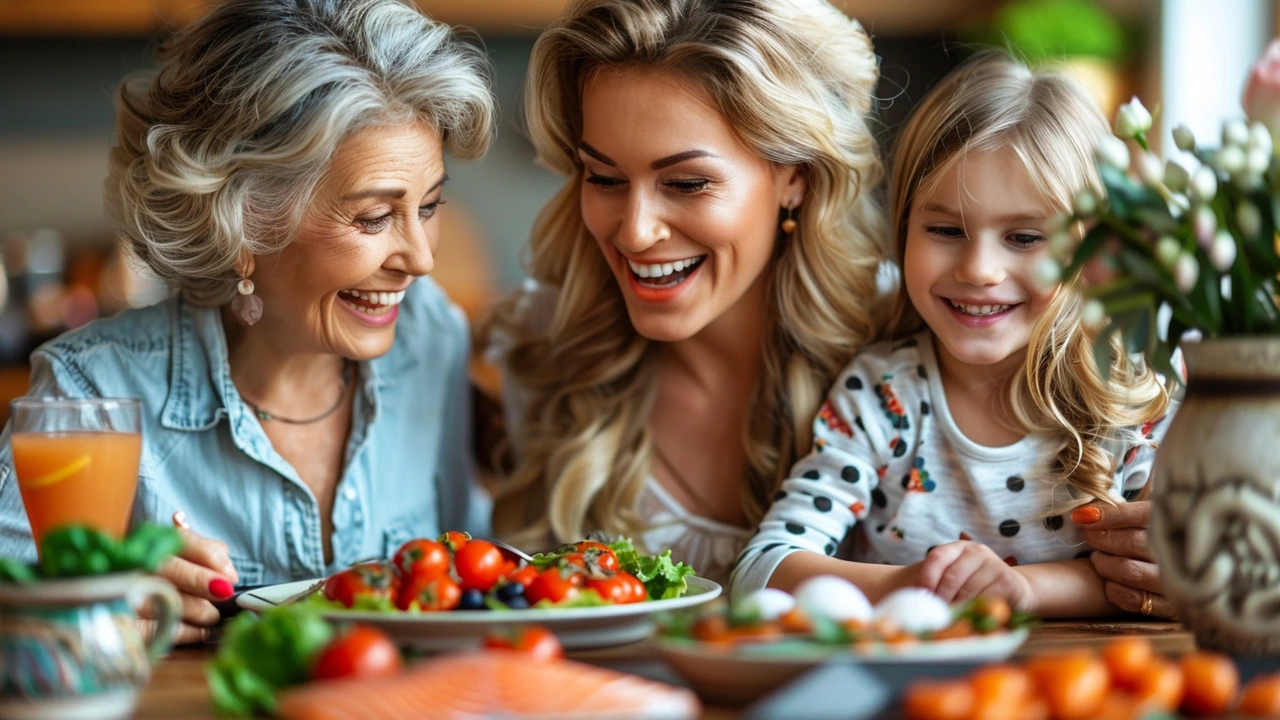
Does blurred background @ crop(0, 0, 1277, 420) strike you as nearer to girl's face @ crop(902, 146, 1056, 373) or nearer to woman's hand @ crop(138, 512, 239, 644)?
girl's face @ crop(902, 146, 1056, 373)

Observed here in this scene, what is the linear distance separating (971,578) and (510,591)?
0.55m

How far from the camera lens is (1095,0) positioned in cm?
418

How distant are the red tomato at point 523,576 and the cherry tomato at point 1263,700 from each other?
70 cm

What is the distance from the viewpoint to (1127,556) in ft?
5.08

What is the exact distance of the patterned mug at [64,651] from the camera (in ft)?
3.13

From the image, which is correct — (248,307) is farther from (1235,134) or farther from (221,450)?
(1235,134)

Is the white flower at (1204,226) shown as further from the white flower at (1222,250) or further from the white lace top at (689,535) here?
the white lace top at (689,535)

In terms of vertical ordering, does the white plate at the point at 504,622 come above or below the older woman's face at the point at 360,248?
below

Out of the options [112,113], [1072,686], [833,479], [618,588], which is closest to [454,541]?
[618,588]

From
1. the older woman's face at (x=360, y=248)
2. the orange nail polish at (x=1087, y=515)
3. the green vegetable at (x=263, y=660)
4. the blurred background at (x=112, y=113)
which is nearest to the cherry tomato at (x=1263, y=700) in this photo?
the orange nail polish at (x=1087, y=515)

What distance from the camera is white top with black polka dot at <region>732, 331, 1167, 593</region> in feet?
5.61

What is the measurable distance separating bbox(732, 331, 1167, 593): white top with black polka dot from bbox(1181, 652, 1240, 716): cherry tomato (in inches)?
28.6

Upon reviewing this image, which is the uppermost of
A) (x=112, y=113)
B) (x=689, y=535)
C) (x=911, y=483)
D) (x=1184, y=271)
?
(x=112, y=113)

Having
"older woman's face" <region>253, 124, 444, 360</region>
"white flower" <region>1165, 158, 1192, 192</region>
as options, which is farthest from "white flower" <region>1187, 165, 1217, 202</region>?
"older woman's face" <region>253, 124, 444, 360</region>
